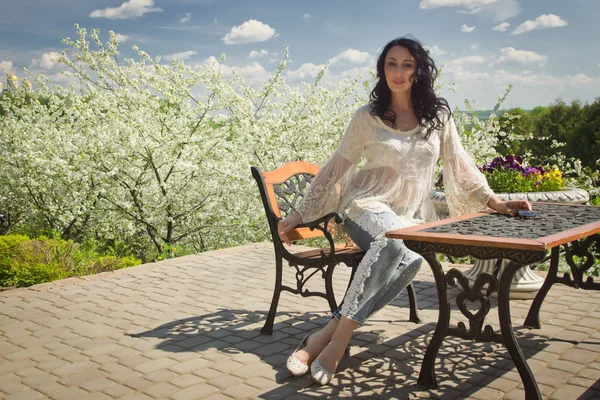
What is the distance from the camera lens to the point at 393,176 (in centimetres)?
337

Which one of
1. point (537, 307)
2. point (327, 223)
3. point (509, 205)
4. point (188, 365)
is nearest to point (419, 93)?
point (509, 205)

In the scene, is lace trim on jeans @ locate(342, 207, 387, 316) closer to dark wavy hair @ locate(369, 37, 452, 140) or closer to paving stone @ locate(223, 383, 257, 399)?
paving stone @ locate(223, 383, 257, 399)

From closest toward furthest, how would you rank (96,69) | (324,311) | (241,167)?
(324,311) < (241,167) < (96,69)

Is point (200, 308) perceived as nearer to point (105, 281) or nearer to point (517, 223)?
point (105, 281)

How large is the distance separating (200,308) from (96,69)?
6415 millimetres

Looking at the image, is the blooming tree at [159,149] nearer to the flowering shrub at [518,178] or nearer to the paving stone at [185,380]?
the flowering shrub at [518,178]

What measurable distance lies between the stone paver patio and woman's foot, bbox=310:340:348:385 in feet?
0.22

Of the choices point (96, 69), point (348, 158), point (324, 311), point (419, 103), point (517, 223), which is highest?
point (96, 69)

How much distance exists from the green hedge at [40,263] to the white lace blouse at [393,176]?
10.2 feet

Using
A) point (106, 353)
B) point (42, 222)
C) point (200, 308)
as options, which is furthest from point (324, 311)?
point (42, 222)

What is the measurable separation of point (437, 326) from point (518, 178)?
8.04ft

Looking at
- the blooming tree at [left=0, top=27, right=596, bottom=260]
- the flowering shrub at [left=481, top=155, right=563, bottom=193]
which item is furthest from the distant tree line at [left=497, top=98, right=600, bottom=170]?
the flowering shrub at [left=481, top=155, right=563, bottom=193]

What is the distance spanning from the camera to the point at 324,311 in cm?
422

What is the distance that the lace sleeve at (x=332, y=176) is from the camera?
3453 millimetres
